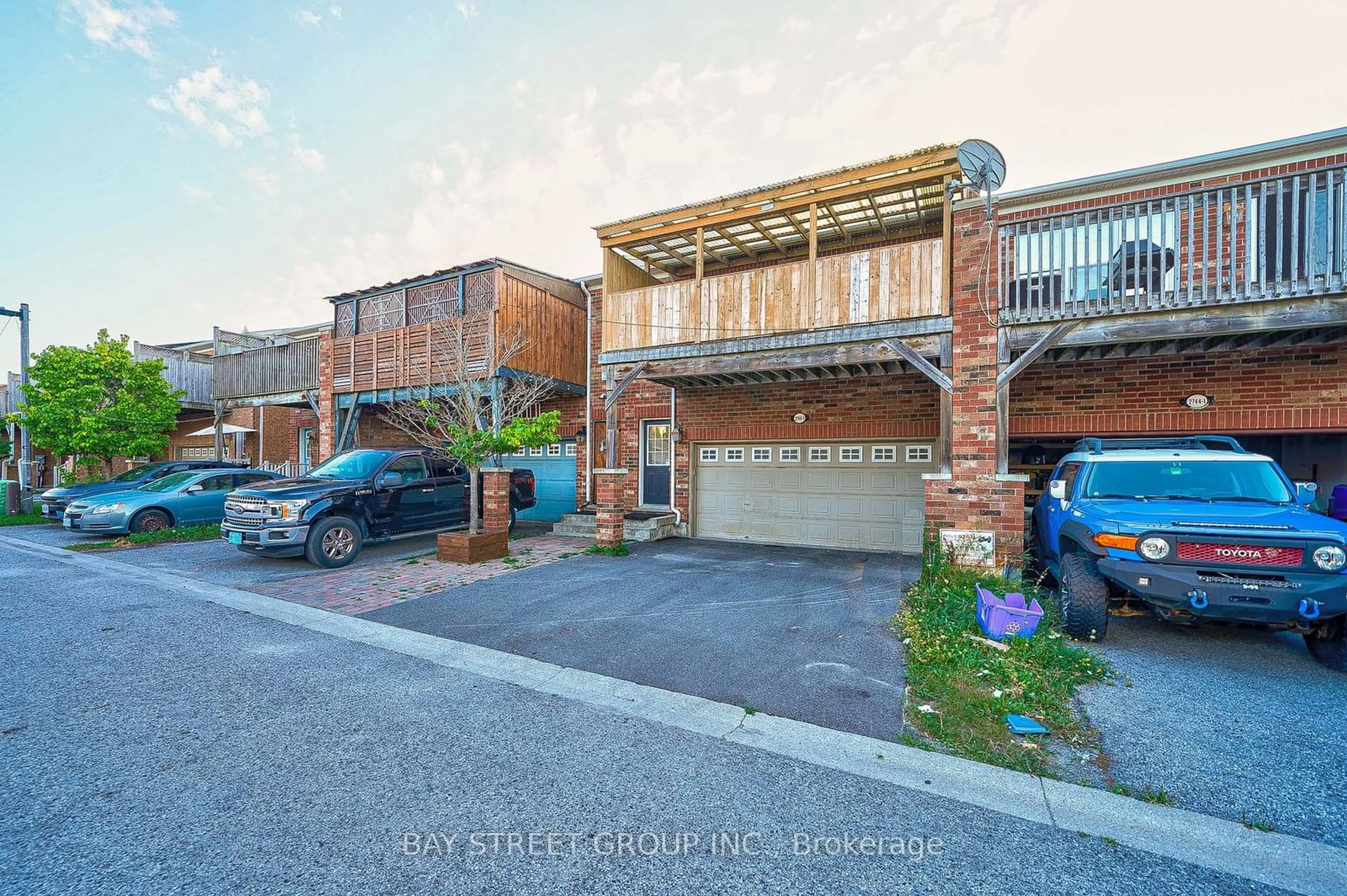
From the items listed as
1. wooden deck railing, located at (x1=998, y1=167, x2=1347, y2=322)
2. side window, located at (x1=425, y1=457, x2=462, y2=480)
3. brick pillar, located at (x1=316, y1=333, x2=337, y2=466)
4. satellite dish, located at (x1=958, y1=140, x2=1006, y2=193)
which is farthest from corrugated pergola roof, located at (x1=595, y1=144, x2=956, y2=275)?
brick pillar, located at (x1=316, y1=333, x2=337, y2=466)

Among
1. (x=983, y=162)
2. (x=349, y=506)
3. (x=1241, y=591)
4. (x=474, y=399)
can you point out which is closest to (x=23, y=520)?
(x=349, y=506)

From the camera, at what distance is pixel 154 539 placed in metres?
10.3

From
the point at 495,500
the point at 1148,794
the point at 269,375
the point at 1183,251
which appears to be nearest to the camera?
the point at 1148,794

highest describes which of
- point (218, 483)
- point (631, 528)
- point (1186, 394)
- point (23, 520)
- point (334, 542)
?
point (1186, 394)

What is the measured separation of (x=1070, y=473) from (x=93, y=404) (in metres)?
19.7

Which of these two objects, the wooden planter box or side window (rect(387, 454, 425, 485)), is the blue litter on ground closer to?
the wooden planter box

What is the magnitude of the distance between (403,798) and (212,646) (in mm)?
3419

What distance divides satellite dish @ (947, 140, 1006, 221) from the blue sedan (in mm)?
12734

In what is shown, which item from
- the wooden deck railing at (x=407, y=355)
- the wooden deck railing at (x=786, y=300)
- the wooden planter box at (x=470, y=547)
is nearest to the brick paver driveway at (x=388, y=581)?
the wooden planter box at (x=470, y=547)

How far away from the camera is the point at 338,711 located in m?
3.67

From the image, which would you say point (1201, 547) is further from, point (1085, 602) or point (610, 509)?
point (610, 509)

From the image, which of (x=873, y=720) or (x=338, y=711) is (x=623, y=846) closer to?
(x=873, y=720)

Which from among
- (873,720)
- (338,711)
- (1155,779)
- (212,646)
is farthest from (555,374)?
(1155,779)

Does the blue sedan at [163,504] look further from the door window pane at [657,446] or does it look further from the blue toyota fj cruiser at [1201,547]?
the blue toyota fj cruiser at [1201,547]
